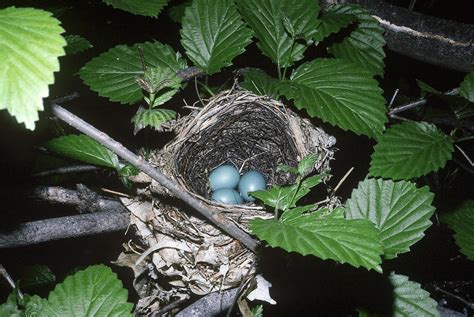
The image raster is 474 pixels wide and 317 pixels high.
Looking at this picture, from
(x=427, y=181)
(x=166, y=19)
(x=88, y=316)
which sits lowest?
(x=427, y=181)

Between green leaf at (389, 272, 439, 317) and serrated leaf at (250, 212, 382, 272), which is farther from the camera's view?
green leaf at (389, 272, 439, 317)

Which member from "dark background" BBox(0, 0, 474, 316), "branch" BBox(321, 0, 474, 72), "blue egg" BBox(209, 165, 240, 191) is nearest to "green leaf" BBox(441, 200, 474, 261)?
"dark background" BBox(0, 0, 474, 316)

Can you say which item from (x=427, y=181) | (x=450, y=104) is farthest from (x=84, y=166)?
(x=427, y=181)

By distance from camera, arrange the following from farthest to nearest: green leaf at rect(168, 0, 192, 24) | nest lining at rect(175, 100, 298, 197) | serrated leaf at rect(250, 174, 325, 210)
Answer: green leaf at rect(168, 0, 192, 24), nest lining at rect(175, 100, 298, 197), serrated leaf at rect(250, 174, 325, 210)

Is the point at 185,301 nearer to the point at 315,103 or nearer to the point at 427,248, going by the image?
the point at 315,103

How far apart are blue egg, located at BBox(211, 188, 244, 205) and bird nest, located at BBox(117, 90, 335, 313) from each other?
0.12 meters

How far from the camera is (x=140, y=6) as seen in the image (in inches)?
57.3

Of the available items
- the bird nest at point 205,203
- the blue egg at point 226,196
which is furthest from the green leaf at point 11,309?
the blue egg at point 226,196

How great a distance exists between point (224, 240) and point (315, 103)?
543 mm

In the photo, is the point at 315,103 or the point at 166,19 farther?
the point at 166,19

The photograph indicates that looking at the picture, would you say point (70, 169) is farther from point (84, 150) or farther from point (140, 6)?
point (140, 6)

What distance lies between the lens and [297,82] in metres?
Answer: 1.61

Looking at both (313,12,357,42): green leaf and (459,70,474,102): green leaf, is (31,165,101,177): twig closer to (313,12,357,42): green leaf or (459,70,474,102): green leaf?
(313,12,357,42): green leaf

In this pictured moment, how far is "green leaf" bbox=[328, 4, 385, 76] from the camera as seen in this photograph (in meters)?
1.73
